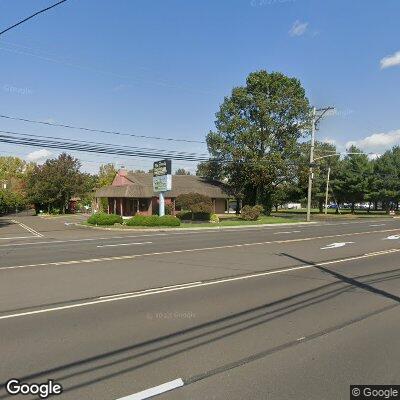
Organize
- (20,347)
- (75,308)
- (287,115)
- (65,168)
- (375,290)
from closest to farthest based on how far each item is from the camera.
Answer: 1. (20,347)
2. (75,308)
3. (375,290)
4. (287,115)
5. (65,168)

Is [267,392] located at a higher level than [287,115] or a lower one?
lower

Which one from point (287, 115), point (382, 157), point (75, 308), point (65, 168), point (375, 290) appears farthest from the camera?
point (382, 157)

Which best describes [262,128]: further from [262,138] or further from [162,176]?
[162,176]

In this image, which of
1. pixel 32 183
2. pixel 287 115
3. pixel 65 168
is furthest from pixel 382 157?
pixel 32 183

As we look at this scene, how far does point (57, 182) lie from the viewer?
70750mm

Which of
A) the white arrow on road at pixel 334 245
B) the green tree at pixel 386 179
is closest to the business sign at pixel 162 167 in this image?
the white arrow on road at pixel 334 245

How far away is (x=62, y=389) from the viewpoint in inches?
190

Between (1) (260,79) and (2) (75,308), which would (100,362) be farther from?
(1) (260,79)

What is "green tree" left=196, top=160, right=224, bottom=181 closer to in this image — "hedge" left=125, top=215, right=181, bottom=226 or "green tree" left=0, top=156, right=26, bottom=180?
"hedge" left=125, top=215, right=181, bottom=226

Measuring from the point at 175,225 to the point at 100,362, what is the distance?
1243 inches

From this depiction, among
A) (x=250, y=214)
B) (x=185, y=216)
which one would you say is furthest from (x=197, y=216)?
(x=250, y=214)

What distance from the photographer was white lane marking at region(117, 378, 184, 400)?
462cm

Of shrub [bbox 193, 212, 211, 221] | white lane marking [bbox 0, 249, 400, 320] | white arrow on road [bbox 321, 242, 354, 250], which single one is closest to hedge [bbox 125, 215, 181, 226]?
shrub [bbox 193, 212, 211, 221]

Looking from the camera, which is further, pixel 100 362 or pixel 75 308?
pixel 75 308
